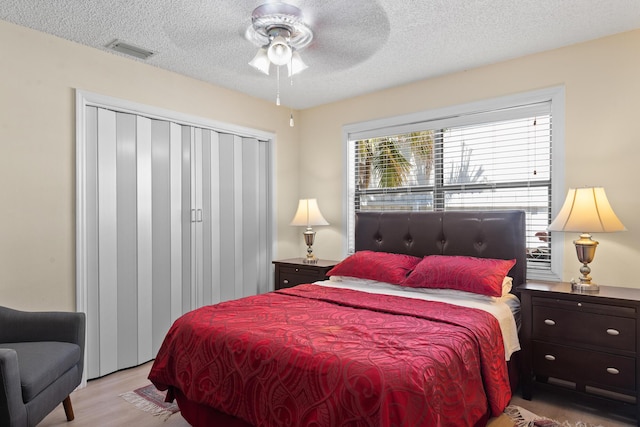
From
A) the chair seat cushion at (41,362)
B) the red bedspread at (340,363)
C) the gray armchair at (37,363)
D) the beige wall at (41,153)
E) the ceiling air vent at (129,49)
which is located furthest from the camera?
the ceiling air vent at (129,49)

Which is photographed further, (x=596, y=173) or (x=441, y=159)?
(x=441, y=159)

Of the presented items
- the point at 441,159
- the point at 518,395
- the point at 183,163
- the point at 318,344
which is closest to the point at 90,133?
the point at 183,163

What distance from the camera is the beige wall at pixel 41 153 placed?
2605 millimetres

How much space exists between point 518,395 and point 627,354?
2.33ft

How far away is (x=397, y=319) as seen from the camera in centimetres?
216

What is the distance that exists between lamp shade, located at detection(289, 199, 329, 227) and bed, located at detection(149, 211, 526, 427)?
118cm

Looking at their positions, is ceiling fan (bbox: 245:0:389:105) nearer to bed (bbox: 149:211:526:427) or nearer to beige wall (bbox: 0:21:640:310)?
beige wall (bbox: 0:21:640:310)

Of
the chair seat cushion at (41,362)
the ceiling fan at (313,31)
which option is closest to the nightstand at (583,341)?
the ceiling fan at (313,31)

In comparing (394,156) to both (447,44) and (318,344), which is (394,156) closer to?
(447,44)

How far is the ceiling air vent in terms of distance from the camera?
291cm

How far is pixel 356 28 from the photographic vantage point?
104 inches

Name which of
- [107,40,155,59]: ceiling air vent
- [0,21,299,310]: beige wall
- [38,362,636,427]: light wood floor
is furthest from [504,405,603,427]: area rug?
[107,40,155,59]: ceiling air vent

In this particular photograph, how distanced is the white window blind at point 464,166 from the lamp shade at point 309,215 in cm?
36

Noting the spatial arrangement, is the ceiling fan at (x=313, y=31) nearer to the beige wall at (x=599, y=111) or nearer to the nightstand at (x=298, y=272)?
the beige wall at (x=599, y=111)
